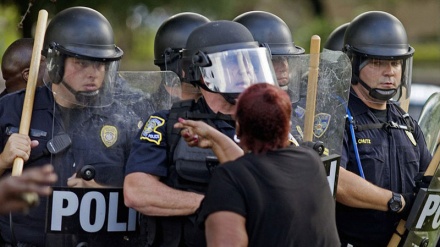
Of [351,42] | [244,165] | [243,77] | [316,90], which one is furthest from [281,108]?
[351,42]

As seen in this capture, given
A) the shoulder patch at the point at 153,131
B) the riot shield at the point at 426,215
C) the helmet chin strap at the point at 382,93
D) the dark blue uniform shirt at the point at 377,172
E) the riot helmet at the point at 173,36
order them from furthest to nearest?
the riot helmet at the point at 173,36, the helmet chin strap at the point at 382,93, the dark blue uniform shirt at the point at 377,172, the riot shield at the point at 426,215, the shoulder patch at the point at 153,131

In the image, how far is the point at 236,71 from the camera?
202 inches

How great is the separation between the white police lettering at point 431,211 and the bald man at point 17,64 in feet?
8.62

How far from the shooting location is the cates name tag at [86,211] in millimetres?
5457

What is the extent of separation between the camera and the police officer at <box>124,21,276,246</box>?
200 inches

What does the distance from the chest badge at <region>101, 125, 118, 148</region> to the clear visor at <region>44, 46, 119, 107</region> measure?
14 cm

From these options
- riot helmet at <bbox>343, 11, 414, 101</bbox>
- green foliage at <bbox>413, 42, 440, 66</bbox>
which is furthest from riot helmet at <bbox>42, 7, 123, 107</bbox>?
green foliage at <bbox>413, 42, 440, 66</bbox>

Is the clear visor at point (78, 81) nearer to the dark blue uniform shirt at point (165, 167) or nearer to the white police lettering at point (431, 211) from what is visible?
the dark blue uniform shirt at point (165, 167)

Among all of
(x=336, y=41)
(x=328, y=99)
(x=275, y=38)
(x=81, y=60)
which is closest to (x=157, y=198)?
(x=81, y=60)

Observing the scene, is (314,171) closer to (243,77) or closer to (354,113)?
(243,77)

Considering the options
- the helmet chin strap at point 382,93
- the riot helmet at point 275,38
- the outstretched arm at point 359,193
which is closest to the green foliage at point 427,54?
the riot helmet at point 275,38

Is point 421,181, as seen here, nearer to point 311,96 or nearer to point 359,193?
point 359,193

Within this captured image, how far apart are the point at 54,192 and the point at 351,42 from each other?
2.17 metres

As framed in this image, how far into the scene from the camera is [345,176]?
5.84m
